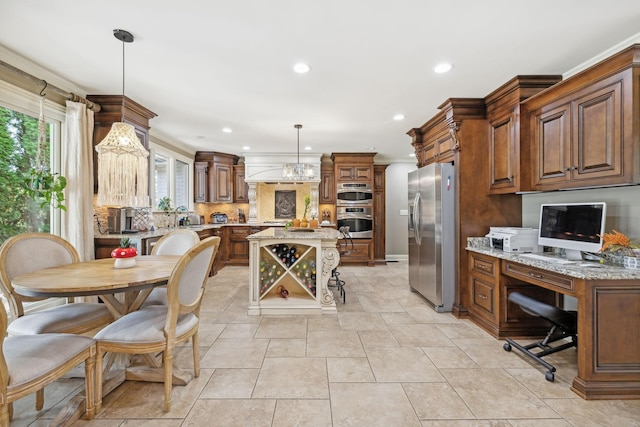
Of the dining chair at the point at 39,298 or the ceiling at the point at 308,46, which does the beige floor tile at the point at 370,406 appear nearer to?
the dining chair at the point at 39,298

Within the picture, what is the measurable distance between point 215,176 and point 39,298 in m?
4.92

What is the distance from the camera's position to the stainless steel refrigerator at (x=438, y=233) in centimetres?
345

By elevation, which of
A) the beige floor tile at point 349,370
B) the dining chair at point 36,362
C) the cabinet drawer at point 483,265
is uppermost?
the cabinet drawer at point 483,265

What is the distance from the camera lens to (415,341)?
2.75 metres

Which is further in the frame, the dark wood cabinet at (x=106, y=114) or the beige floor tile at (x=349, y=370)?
the dark wood cabinet at (x=106, y=114)

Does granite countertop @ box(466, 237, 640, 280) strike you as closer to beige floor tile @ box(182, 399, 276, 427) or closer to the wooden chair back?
beige floor tile @ box(182, 399, 276, 427)

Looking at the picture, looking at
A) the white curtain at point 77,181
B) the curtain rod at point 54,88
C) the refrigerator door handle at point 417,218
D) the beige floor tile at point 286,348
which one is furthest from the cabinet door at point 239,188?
the beige floor tile at point 286,348

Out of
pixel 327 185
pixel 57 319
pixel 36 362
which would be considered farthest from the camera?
pixel 327 185

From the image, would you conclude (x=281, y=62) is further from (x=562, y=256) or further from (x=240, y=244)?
(x=240, y=244)

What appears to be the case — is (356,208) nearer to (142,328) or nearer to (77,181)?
(77,181)

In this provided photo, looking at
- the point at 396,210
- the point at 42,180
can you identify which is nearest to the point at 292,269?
the point at 42,180

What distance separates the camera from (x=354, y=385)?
2039 millimetres

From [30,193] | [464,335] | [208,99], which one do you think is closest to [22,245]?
[30,193]

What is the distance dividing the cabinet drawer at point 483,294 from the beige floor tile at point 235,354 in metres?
2.26
